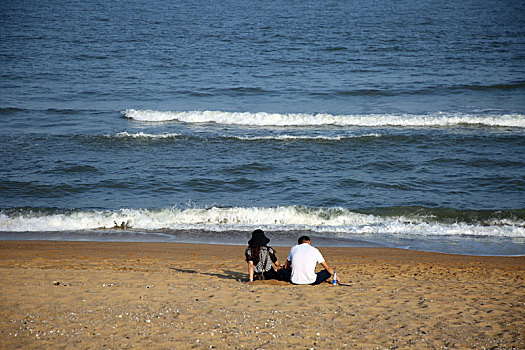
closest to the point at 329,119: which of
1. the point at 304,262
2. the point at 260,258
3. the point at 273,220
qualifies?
the point at 273,220

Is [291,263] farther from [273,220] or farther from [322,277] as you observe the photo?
[273,220]

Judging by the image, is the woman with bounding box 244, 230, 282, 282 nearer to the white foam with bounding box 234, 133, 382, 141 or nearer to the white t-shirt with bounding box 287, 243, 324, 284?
the white t-shirt with bounding box 287, 243, 324, 284

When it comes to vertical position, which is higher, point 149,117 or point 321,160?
point 149,117

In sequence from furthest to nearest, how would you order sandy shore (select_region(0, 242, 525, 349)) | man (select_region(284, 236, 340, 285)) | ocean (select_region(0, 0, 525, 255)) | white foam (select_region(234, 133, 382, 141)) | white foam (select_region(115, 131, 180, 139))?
white foam (select_region(115, 131, 180, 139))
white foam (select_region(234, 133, 382, 141))
ocean (select_region(0, 0, 525, 255))
man (select_region(284, 236, 340, 285))
sandy shore (select_region(0, 242, 525, 349))

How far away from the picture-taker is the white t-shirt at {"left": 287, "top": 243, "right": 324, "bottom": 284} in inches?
313

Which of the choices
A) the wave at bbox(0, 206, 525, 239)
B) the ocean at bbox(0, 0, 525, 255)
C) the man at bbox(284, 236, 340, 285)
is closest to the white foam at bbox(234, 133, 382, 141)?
the ocean at bbox(0, 0, 525, 255)

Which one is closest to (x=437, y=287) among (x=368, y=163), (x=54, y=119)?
(x=368, y=163)

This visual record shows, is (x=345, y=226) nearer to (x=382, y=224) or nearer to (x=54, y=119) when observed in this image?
(x=382, y=224)

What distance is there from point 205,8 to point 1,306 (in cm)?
5461

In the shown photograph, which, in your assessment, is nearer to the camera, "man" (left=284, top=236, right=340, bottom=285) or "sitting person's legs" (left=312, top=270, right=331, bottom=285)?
"man" (left=284, top=236, right=340, bottom=285)

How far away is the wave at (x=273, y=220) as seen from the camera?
40.2 ft

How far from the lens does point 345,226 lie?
1250 cm

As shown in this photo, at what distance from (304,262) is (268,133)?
13443mm

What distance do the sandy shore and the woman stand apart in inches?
11.3
